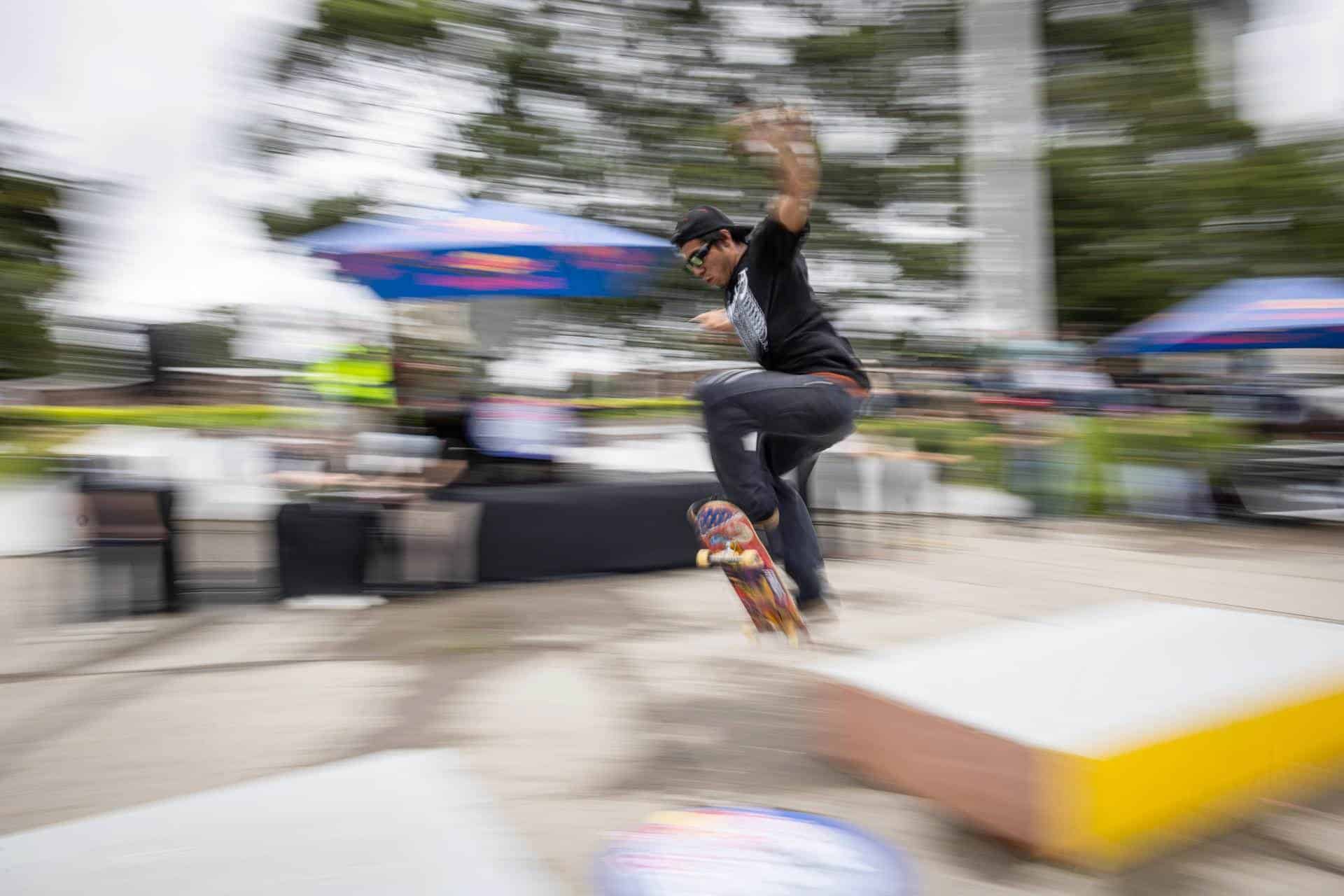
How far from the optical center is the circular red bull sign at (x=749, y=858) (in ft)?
5.44

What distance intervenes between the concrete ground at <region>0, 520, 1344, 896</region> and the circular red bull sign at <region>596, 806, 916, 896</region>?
4.7 inches

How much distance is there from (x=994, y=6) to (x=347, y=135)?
932cm

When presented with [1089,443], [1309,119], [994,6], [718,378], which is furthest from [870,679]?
[1309,119]

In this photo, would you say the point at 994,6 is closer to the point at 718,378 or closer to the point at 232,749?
the point at 718,378

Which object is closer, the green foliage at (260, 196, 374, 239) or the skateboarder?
the skateboarder

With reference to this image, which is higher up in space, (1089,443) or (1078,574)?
(1089,443)

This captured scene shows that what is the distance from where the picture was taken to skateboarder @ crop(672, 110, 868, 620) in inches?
133

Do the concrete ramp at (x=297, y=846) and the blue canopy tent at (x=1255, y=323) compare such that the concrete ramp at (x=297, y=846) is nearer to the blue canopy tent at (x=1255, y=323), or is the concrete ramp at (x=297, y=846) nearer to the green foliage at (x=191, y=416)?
the green foliage at (x=191, y=416)

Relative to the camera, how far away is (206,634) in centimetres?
447

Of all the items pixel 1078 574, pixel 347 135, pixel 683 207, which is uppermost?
pixel 347 135

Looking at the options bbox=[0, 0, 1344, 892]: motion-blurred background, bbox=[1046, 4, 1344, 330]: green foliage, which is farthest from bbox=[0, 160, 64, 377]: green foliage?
bbox=[1046, 4, 1344, 330]: green foliage

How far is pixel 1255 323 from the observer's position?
921cm

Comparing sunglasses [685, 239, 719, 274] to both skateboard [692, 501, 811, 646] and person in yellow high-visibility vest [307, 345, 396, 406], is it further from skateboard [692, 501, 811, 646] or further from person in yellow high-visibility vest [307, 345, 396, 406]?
person in yellow high-visibility vest [307, 345, 396, 406]

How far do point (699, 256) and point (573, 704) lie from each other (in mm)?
1725
